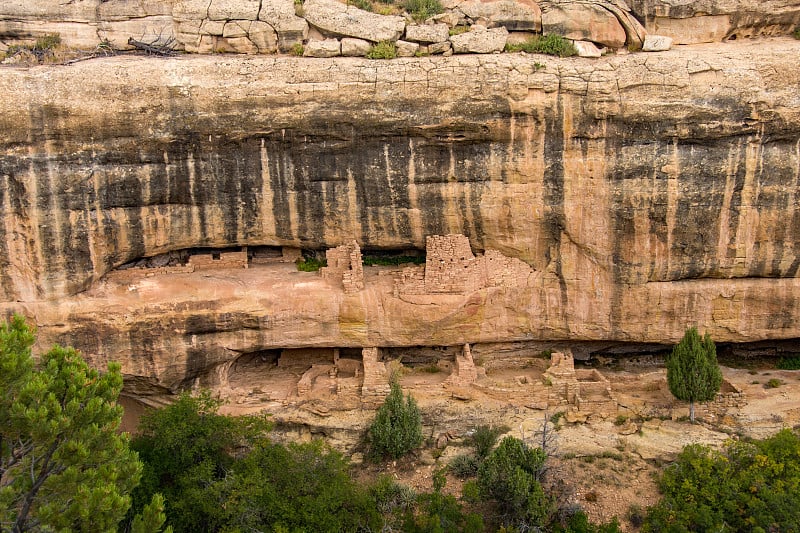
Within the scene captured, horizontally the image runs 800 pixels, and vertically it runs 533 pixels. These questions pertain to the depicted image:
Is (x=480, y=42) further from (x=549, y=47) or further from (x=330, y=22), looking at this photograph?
(x=330, y=22)

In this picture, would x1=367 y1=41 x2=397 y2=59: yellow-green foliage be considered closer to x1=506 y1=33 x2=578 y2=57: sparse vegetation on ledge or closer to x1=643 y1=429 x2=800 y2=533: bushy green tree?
x1=506 y1=33 x2=578 y2=57: sparse vegetation on ledge

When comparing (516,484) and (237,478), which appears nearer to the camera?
(516,484)

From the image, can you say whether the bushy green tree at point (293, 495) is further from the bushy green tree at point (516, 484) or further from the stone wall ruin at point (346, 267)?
the stone wall ruin at point (346, 267)

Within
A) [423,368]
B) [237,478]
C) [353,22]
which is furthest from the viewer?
[423,368]

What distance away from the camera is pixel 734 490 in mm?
10844

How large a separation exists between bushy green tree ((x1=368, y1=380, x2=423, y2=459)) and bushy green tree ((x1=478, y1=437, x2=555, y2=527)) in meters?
1.34

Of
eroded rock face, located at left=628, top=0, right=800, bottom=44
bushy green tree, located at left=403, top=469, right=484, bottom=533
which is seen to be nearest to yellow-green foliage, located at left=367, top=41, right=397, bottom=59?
eroded rock face, located at left=628, top=0, right=800, bottom=44

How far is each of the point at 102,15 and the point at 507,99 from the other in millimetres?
7069

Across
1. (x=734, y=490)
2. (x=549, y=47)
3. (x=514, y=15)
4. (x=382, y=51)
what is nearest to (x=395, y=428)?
(x=734, y=490)

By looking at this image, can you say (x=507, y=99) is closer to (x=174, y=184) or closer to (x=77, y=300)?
(x=174, y=184)

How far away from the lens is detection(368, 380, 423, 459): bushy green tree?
1225 centimetres

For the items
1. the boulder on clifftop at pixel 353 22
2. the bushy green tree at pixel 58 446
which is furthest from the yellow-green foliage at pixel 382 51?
the bushy green tree at pixel 58 446

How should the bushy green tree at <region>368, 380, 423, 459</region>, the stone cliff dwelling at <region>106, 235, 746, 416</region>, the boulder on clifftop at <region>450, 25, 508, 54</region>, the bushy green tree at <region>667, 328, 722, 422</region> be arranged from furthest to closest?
the stone cliff dwelling at <region>106, 235, 746, 416</region>
the boulder on clifftop at <region>450, 25, 508, 54</region>
the bushy green tree at <region>667, 328, 722, 422</region>
the bushy green tree at <region>368, 380, 423, 459</region>

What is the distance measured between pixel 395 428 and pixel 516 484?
2215 millimetres
